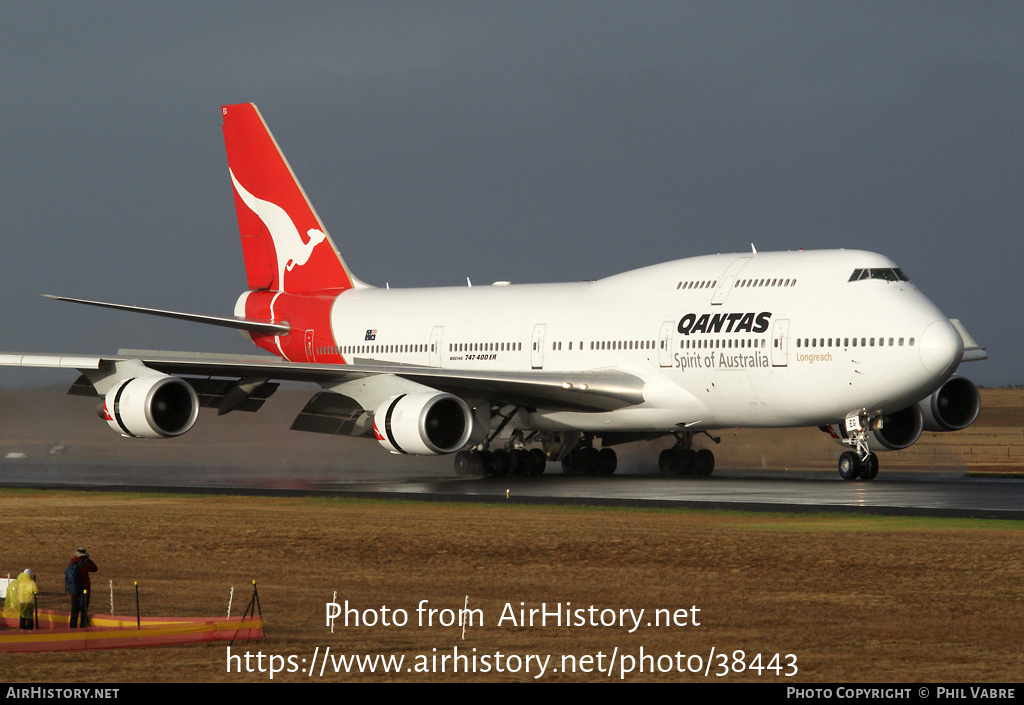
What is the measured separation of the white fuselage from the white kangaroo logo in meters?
6.07

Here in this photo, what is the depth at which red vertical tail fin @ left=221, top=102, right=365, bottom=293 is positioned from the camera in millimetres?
37688

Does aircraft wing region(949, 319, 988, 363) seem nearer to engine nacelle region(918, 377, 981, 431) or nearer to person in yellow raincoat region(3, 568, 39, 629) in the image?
engine nacelle region(918, 377, 981, 431)

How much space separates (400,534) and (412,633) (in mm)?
7346

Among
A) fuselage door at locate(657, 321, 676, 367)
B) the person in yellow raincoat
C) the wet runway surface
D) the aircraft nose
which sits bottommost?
the person in yellow raincoat

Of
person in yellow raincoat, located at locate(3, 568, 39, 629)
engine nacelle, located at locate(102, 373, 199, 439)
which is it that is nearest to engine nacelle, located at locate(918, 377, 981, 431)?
engine nacelle, located at locate(102, 373, 199, 439)

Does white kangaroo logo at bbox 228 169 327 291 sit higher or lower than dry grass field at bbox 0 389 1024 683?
higher

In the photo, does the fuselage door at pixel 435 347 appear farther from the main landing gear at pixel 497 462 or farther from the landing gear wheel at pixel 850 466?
the landing gear wheel at pixel 850 466

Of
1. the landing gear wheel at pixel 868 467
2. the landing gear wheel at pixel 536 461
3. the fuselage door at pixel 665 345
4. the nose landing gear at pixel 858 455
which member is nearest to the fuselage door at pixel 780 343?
the nose landing gear at pixel 858 455

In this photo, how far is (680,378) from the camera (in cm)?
2817

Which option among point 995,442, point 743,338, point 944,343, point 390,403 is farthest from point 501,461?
point 995,442

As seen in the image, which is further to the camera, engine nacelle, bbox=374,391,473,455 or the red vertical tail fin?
the red vertical tail fin

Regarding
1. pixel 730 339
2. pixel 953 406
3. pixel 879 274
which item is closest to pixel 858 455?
pixel 730 339

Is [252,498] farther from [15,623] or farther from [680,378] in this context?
[15,623]

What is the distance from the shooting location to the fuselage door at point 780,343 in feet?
87.0
